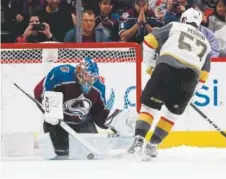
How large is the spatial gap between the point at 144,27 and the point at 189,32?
98 cm

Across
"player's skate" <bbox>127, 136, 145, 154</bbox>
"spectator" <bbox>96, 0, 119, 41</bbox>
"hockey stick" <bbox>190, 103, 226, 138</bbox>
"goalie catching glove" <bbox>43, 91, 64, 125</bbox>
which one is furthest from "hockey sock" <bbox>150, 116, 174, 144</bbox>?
"spectator" <bbox>96, 0, 119, 41</bbox>

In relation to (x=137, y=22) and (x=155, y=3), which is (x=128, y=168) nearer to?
(x=137, y=22)

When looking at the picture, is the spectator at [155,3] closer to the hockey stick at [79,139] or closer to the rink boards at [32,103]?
the rink boards at [32,103]

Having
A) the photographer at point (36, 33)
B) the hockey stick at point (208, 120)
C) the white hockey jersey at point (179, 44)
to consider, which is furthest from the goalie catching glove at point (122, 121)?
the photographer at point (36, 33)

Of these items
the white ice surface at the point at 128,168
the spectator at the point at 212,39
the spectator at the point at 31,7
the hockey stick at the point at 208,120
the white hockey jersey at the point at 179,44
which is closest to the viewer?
the white ice surface at the point at 128,168

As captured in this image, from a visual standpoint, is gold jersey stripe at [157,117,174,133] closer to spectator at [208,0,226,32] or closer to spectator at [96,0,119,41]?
spectator at [96,0,119,41]

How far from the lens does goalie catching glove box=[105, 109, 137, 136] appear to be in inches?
216

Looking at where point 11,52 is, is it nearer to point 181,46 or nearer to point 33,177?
point 181,46

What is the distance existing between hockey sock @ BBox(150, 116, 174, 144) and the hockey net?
0.21 metres

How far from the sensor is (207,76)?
5566 mm

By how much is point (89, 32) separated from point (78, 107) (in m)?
0.87

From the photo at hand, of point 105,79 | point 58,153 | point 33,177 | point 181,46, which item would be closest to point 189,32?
point 181,46

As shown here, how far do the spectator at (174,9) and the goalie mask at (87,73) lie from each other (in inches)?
40.3

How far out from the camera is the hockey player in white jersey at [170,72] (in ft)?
17.5
